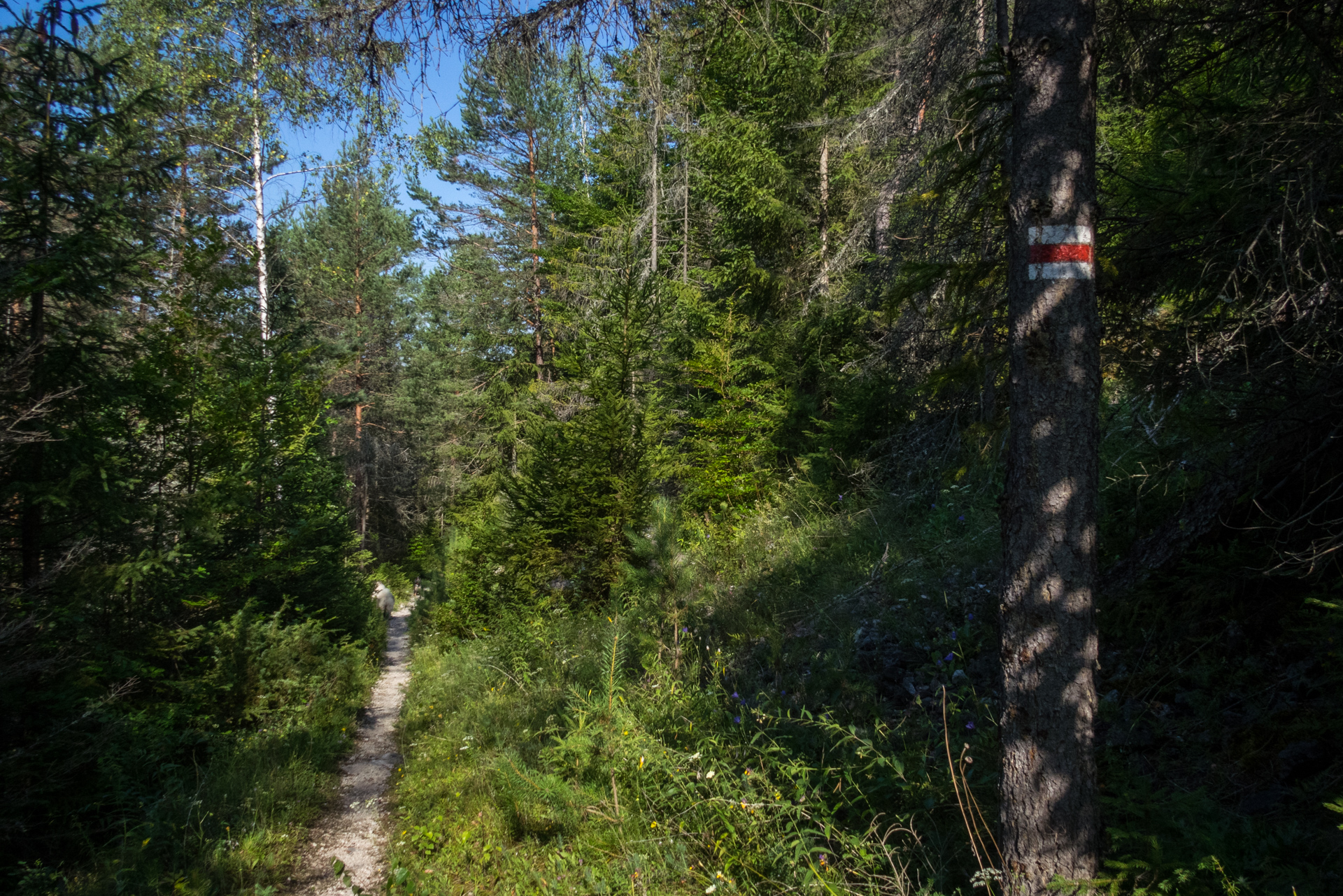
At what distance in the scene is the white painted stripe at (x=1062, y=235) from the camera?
2588 mm

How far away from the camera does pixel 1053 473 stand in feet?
8.45

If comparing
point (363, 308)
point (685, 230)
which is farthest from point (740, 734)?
point (363, 308)

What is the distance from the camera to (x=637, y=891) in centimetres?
375

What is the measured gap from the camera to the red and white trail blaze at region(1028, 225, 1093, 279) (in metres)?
2.59

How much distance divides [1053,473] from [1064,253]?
88 cm

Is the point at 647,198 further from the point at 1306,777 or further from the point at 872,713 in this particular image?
the point at 1306,777

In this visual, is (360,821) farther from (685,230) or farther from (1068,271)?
(685,230)

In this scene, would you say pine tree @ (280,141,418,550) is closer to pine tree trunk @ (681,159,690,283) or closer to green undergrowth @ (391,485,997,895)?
pine tree trunk @ (681,159,690,283)

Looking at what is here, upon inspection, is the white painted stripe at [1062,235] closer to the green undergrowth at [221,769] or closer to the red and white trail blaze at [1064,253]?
the red and white trail blaze at [1064,253]

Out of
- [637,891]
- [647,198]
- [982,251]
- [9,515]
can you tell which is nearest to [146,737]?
[9,515]

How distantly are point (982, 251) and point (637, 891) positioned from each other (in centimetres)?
496

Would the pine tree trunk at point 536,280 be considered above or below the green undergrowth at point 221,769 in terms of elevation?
above

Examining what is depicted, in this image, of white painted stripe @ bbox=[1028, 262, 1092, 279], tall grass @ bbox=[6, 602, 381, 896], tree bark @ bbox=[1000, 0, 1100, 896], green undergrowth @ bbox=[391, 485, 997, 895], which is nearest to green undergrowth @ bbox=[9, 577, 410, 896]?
tall grass @ bbox=[6, 602, 381, 896]

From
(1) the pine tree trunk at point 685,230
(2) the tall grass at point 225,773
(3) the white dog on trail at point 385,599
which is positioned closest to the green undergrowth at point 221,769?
(2) the tall grass at point 225,773
